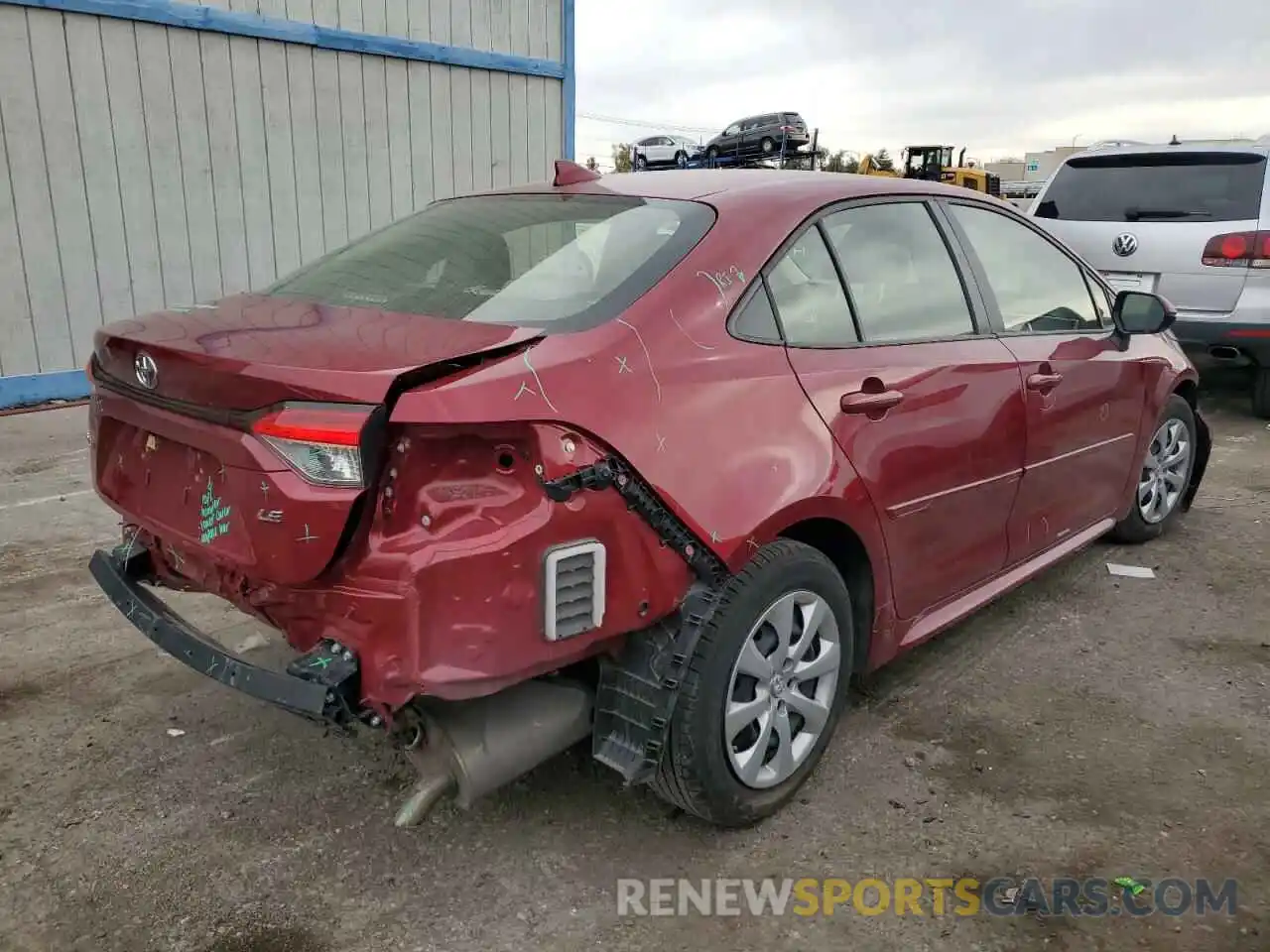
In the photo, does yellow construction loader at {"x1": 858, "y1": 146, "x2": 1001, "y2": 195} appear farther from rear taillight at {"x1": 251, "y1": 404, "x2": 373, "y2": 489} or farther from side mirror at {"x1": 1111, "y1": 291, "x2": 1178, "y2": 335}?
rear taillight at {"x1": 251, "y1": 404, "x2": 373, "y2": 489}

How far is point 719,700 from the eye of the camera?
238cm

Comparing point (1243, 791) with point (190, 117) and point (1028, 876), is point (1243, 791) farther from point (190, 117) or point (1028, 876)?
point (190, 117)

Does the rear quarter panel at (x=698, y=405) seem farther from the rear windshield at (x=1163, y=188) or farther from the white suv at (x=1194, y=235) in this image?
the rear windshield at (x=1163, y=188)

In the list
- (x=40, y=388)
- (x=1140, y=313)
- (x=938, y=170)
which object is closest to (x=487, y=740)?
(x=1140, y=313)

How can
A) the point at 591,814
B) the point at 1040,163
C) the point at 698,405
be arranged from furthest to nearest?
the point at 1040,163, the point at 591,814, the point at 698,405

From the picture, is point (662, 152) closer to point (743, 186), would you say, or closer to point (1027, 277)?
point (1027, 277)

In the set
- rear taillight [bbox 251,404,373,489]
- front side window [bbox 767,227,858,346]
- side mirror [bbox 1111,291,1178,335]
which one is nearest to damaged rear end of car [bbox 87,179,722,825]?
rear taillight [bbox 251,404,373,489]

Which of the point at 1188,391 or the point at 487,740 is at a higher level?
the point at 1188,391

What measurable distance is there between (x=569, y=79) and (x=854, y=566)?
29.6 feet

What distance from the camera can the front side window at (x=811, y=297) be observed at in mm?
2674

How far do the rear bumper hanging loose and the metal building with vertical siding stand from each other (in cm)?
548

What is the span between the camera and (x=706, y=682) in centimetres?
234

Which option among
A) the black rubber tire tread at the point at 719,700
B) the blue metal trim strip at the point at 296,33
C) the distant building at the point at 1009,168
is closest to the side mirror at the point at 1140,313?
the black rubber tire tread at the point at 719,700

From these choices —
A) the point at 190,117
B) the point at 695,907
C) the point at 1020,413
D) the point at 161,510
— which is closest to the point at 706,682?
the point at 695,907
